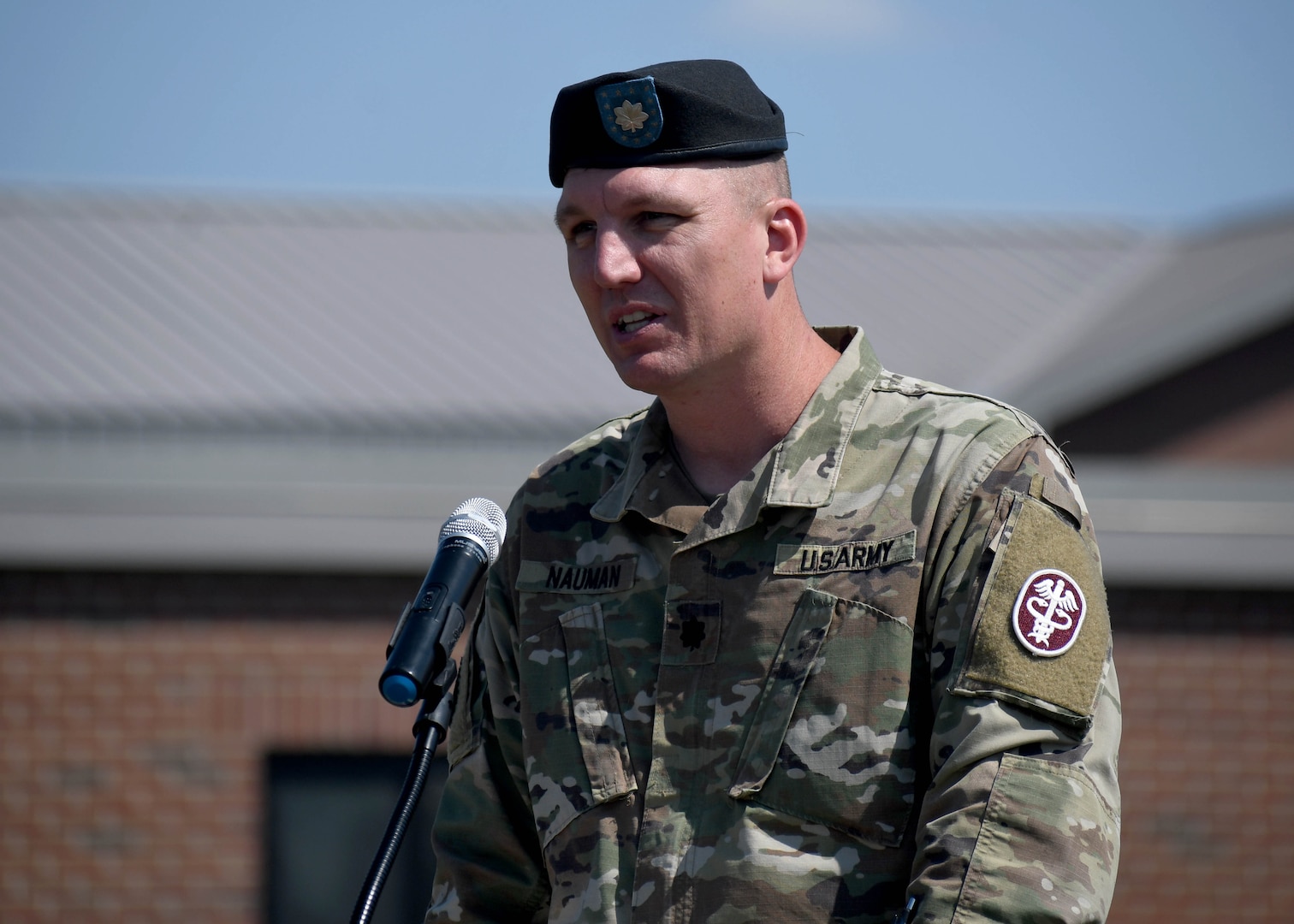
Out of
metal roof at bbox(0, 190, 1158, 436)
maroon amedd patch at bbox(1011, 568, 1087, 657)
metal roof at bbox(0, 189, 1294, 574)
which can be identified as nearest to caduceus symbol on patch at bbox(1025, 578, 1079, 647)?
maroon amedd patch at bbox(1011, 568, 1087, 657)

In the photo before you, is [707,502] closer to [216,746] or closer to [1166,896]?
[216,746]

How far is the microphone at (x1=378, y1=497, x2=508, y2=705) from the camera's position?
2043 mm

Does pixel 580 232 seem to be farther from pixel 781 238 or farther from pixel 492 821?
pixel 492 821

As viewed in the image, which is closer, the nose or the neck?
the nose

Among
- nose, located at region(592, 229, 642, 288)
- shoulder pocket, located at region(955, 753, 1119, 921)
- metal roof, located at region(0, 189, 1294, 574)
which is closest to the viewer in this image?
shoulder pocket, located at region(955, 753, 1119, 921)

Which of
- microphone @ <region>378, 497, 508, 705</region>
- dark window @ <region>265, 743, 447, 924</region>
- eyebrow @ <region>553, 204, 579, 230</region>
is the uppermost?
eyebrow @ <region>553, 204, 579, 230</region>

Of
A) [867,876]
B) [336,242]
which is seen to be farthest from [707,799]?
[336,242]

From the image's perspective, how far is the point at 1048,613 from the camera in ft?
6.31

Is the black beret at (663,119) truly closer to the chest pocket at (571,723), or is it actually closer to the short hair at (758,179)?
the short hair at (758,179)

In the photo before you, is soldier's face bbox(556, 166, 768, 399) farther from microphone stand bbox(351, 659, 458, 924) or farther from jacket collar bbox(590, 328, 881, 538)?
microphone stand bbox(351, 659, 458, 924)

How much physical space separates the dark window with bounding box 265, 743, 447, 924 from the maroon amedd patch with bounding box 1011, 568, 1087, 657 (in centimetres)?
507

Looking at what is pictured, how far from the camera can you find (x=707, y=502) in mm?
2314

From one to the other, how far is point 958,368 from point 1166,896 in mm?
4328

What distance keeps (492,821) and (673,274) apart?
96 centimetres
